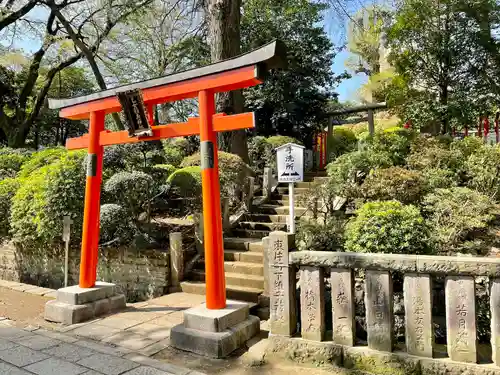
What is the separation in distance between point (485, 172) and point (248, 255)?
455cm

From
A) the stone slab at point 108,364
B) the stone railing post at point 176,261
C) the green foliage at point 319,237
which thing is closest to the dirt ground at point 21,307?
the stone slab at point 108,364

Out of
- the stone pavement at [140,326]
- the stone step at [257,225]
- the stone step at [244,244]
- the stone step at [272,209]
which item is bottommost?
the stone pavement at [140,326]

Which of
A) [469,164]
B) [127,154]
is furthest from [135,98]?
[469,164]

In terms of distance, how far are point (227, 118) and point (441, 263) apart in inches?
108

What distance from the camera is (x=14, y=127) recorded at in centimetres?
1736

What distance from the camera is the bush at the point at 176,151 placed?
42.3ft

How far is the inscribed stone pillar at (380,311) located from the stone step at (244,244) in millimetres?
3407

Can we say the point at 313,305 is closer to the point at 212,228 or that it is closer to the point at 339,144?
the point at 212,228

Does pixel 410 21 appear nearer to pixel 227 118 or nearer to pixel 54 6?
pixel 227 118

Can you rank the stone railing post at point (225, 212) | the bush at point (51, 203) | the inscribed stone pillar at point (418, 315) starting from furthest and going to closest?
the stone railing post at point (225, 212) → the bush at point (51, 203) → the inscribed stone pillar at point (418, 315)

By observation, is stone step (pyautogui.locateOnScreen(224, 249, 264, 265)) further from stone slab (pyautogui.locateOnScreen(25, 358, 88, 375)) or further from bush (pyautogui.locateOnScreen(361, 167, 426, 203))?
stone slab (pyautogui.locateOnScreen(25, 358, 88, 375))

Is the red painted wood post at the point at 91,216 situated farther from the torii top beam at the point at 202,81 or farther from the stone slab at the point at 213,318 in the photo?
the stone slab at the point at 213,318

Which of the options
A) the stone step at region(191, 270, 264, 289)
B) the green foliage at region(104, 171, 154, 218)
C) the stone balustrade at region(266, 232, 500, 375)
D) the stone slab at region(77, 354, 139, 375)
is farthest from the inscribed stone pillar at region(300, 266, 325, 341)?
the green foliage at region(104, 171, 154, 218)

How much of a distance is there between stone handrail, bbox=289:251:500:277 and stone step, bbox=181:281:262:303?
2076 mm
